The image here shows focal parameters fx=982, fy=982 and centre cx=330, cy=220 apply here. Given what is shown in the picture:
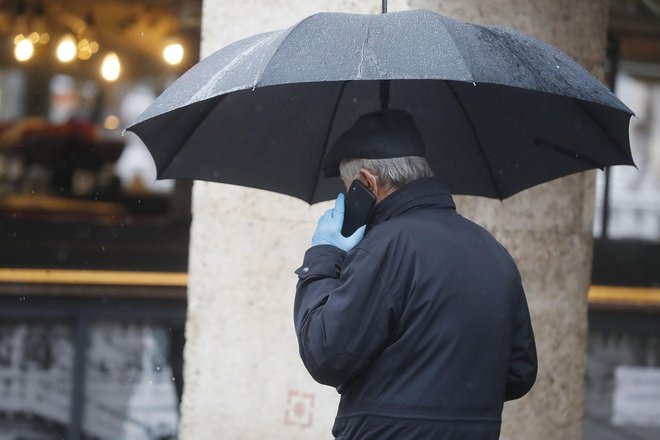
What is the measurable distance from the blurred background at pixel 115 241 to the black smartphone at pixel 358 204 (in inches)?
133

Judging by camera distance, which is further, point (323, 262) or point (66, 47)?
point (66, 47)

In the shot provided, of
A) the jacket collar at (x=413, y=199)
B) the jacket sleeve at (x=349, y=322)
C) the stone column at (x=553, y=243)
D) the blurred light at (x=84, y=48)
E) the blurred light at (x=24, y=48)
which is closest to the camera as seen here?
the jacket sleeve at (x=349, y=322)

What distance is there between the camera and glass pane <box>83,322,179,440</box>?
561 centimetres

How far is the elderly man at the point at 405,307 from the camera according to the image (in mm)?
2312

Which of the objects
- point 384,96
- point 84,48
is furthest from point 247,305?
point 84,48

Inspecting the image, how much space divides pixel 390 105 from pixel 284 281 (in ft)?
4.42

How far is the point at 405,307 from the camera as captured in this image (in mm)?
2328

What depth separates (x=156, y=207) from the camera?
15.8 meters

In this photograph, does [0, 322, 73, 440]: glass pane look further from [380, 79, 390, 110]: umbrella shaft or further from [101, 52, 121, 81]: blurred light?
[101, 52, 121, 81]: blurred light

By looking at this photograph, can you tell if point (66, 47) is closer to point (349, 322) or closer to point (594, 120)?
point (594, 120)

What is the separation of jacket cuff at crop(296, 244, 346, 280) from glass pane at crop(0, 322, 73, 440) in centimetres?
346

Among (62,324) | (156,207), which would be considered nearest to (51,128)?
(156,207)

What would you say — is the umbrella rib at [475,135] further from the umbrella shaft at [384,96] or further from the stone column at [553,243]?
the stone column at [553,243]

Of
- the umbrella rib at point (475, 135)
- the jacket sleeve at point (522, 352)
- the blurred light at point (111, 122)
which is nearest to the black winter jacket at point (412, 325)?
the jacket sleeve at point (522, 352)
